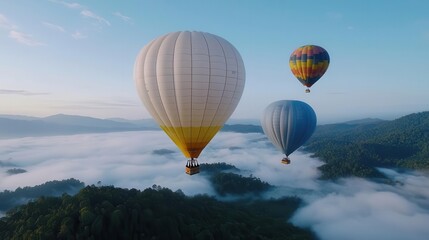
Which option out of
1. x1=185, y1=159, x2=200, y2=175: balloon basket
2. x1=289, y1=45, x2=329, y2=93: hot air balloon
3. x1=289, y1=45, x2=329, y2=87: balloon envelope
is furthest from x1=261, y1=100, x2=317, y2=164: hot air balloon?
x1=185, y1=159, x2=200, y2=175: balloon basket

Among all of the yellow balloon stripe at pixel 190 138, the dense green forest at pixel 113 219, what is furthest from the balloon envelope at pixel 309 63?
the dense green forest at pixel 113 219

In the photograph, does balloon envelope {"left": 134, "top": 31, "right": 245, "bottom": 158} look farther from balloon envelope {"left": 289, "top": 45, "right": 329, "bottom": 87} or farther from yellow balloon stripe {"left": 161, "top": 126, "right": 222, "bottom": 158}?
balloon envelope {"left": 289, "top": 45, "right": 329, "bottom": 87}

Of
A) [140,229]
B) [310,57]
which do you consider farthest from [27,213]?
[310,57]

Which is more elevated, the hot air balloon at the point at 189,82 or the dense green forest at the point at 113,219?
the hot air balloon at the point at 189,82

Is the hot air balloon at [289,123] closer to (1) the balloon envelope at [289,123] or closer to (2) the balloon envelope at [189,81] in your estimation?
(1) the balloon envelope at [289,123]

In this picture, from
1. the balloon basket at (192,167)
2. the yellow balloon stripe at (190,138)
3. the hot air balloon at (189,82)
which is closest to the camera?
the hot air balloon at (189,82)

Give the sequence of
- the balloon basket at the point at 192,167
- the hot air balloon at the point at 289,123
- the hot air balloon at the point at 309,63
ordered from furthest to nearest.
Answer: the hot air balloon at the point at 289,123
the hot air balloon at the point at 309,63
the balloon basket at the point at 192,167

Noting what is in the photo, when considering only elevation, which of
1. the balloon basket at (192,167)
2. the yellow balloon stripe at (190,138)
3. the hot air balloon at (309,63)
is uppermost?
the hot air balloon at (309,63)

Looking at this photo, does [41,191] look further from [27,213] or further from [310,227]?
[310,227]
